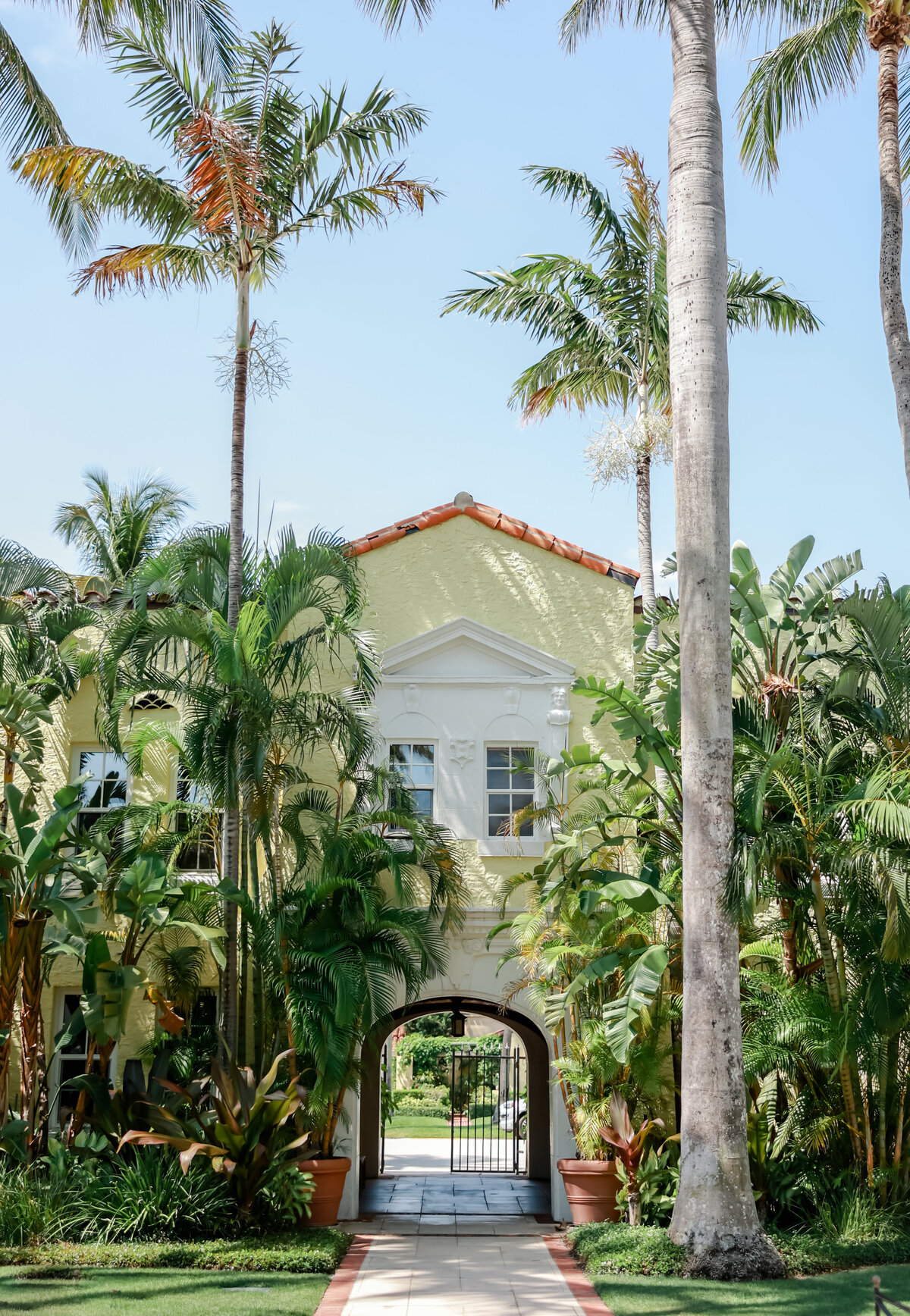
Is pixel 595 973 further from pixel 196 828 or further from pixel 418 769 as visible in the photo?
pixel 196 828

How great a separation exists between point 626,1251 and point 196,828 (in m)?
6.53

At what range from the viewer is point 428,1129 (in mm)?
27875

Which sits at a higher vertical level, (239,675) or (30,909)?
(239,675)

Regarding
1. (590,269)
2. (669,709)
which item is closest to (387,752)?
(669,709)

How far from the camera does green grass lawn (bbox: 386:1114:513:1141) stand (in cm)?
2602

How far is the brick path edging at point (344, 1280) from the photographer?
9539 millimetres

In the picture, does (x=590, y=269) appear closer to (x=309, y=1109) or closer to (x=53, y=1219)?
(x=309, y=1109)

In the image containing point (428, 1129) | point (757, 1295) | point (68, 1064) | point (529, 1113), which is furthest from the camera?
point (428, 1129)

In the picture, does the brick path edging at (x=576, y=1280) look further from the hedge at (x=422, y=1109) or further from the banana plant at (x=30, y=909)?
the hedge at (x=422, y=1109)

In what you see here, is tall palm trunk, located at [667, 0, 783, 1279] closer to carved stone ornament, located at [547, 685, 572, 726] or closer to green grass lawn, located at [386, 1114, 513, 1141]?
carved stone ornament, located at [547, 685, 572, 726]

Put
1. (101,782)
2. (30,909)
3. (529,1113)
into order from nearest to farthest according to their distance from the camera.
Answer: (30,909)
(101,782)
(529,1113)

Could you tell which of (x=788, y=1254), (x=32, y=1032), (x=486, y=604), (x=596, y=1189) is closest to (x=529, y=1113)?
(x=596, y=1189)

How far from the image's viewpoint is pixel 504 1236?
1300cm

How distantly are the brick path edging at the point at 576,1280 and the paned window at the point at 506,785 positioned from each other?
15.5ft
